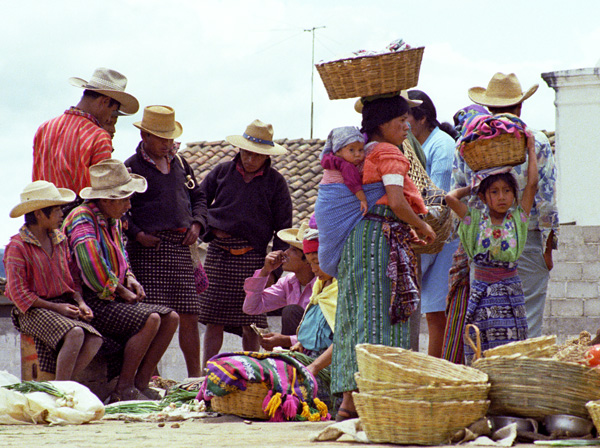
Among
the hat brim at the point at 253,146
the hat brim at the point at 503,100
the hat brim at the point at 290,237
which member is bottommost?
the hat brim at the point at 290,237

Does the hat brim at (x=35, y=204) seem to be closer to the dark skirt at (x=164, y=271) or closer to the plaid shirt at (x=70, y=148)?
the plaid shirt at (x=70, y=148)

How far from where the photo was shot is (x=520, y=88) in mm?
6117

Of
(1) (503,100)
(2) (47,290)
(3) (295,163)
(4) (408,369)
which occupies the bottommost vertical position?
(4) (408,369)

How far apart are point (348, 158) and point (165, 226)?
2536mm

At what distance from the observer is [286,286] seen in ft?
23.5

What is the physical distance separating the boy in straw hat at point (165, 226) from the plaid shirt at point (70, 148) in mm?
469

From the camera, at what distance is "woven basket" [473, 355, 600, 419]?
Result: 13.7 ft

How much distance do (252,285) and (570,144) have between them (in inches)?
347

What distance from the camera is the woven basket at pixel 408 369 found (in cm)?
413

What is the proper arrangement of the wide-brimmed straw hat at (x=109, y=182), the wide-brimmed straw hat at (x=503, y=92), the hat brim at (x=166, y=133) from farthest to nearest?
the hat brim at (x=166, y=133) < the wide-brimmed straw hat at (x=109, y=182) < the wide-brimmed straw hat at (x=503, y=92)

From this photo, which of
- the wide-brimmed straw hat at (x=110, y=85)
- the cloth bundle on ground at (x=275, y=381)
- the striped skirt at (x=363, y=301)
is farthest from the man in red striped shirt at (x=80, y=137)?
the striped skirt at (x=363, y=301)

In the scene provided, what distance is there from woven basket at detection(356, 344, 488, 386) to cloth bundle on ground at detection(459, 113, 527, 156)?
168 cm

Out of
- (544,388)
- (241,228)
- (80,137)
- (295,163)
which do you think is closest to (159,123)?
(80,137)

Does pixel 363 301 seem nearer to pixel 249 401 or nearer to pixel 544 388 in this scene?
pixel 249 401
